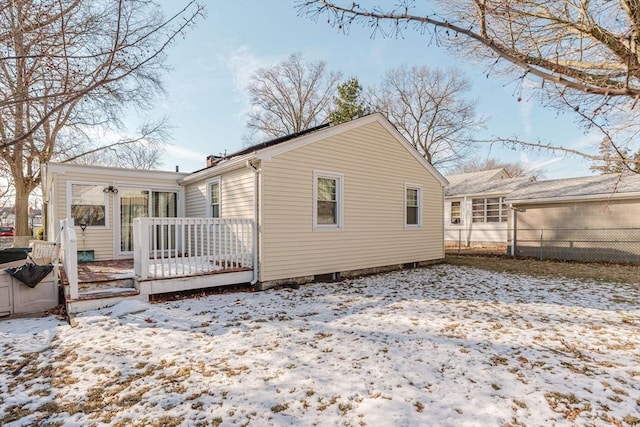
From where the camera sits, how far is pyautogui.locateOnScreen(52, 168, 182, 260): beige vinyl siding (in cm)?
854

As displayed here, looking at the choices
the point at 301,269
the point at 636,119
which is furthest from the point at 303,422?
the point at 301,269

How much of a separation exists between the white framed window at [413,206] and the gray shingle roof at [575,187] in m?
6.44

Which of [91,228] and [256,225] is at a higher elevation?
[256,225]

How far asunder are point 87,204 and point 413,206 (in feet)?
31.0

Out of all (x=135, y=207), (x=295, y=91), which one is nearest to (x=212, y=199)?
(x=135, y=207)

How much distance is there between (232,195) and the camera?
8.04 metres

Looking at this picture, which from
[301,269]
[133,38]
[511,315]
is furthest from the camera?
[301,269]

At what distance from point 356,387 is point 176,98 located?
12.2 metres

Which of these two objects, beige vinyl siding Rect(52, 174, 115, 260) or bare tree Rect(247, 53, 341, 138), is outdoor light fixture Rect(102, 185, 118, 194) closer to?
beige vinyl siding Rect(52, 174, 115, 260)

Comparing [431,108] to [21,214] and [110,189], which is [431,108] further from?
[21,214]

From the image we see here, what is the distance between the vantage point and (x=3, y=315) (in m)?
5.27

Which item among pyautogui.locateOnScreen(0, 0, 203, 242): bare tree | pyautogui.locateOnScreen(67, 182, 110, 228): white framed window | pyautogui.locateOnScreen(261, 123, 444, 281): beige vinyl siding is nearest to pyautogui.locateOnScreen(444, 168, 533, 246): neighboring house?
pyautogui.locateOnScreen(261, 123, 444, 281): beige vinyl siding

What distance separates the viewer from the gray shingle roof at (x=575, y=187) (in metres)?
11.9

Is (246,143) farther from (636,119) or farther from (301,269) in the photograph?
(636,119)
